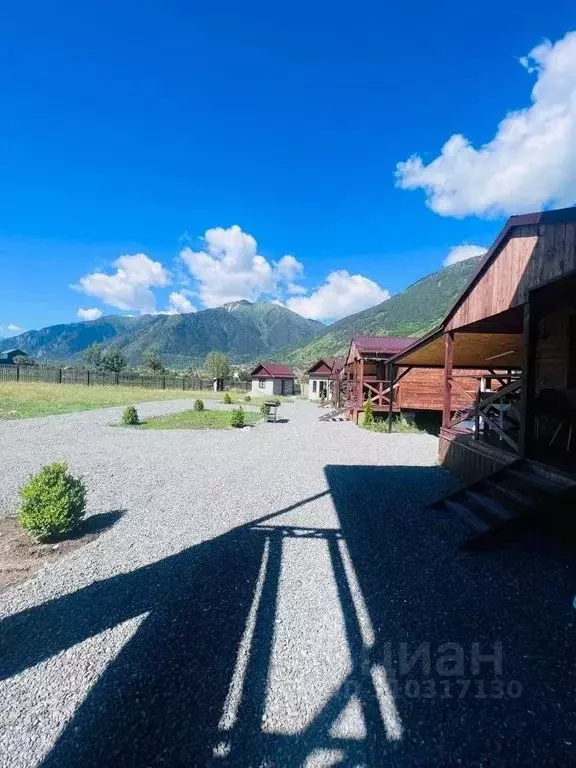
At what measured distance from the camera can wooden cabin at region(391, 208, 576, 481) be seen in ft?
17.7

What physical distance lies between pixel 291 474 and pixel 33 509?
16.2ft

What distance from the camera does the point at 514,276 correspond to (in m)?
6.08

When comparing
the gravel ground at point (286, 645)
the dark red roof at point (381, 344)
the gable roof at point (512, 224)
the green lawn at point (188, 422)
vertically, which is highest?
the gable roof at point (512, 224)

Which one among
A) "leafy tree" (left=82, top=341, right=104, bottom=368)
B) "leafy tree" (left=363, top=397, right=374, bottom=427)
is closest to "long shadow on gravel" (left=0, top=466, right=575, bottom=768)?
"leafy tree" (left=363, top=397, right=374, bottom=427)

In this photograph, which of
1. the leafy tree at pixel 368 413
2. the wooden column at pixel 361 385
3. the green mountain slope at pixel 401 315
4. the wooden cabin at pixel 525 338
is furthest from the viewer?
the green mountain slope at pixel 401 315

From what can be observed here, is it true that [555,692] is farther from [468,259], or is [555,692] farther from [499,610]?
[468,259]

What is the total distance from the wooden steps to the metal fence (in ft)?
148

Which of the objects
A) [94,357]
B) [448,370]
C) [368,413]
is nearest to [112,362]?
[94,357]

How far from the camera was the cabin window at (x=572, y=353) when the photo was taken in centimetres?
773

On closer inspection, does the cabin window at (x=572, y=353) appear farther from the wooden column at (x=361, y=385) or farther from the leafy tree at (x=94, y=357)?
the leafy tree at (x=94, y=357)

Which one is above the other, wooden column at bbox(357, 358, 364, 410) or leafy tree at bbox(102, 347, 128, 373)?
leafy tree at bbox(102, 347, 128, 373)

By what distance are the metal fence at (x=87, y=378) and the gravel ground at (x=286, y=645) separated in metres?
42.7

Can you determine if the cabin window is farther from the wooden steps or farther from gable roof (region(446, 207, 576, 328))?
the wooden steps

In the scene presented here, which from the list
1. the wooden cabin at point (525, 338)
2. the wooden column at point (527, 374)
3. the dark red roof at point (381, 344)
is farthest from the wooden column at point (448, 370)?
the dark red roof at point (381, 344)
